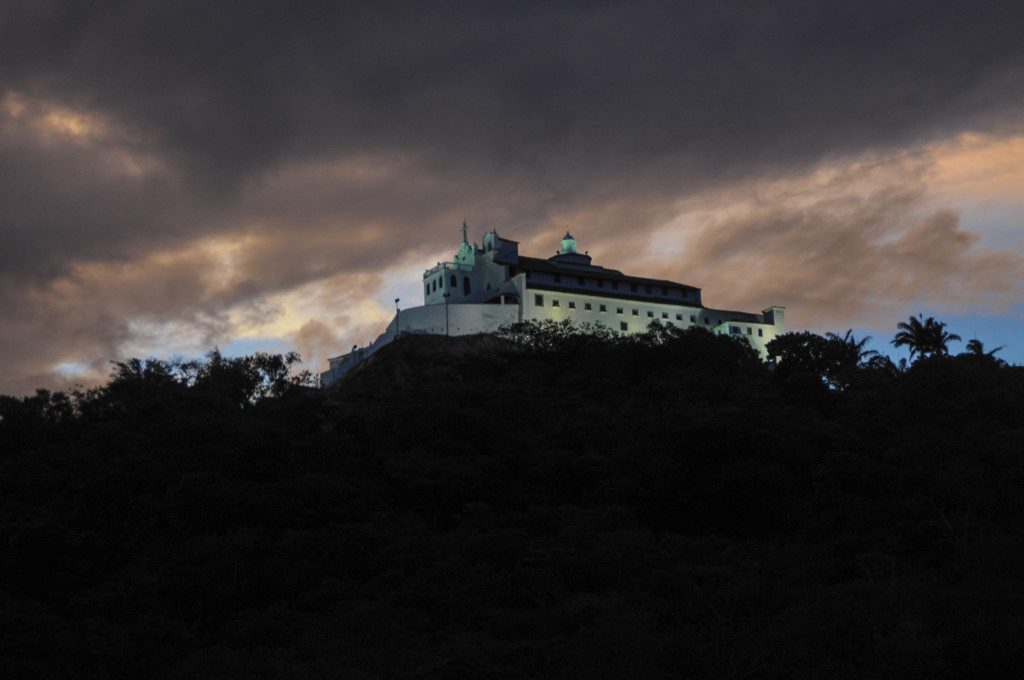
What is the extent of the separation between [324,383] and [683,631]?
176ft

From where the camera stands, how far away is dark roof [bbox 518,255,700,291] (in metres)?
80.7

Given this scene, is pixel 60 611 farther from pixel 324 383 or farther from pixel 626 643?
pixel 324 383

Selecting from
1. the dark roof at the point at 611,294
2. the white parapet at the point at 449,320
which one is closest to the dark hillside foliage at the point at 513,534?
the white parapet at the point at 449,320

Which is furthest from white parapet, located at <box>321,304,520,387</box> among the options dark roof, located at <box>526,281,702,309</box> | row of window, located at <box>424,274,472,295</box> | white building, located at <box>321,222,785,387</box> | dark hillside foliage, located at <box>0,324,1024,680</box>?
dark hillside foliage, located at <box>0,324,1024,680</box>

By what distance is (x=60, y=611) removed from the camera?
96.9 feet

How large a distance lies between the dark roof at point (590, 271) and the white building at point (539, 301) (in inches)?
3.5

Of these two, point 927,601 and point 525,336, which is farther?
point 525,336

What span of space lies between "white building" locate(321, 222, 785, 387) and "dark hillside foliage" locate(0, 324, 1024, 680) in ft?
73.9

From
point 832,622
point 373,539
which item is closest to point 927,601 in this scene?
point 832,622

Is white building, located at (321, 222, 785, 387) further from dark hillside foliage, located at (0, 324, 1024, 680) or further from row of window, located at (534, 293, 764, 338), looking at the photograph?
dark hillside foliage, located at (0, 324, 1024, 680)

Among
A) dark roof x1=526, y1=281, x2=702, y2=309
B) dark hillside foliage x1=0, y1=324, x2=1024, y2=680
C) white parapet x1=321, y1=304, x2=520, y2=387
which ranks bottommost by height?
dark hillside foliage x1=0, y1=324, x2=1024, y2=680

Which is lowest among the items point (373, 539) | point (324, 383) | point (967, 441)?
point (373, 539)

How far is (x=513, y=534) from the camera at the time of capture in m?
34.0

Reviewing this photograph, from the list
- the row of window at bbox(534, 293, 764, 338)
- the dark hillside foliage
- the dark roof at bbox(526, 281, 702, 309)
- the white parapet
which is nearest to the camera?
the dark hillside foliage
